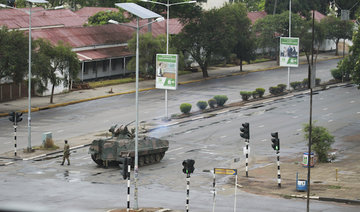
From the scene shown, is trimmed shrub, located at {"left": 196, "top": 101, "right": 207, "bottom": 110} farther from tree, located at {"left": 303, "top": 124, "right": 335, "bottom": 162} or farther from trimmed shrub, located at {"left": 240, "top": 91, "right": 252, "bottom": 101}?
tree, located at {"left": 303, "top": 124, "right": 335, "bottom": 162}

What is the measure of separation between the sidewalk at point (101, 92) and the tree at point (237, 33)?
102 inches

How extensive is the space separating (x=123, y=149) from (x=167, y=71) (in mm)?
14252

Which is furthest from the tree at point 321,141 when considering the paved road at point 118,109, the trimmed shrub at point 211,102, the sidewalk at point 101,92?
the sidewalk at point 101,92

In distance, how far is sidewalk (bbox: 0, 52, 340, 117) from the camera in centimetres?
5934

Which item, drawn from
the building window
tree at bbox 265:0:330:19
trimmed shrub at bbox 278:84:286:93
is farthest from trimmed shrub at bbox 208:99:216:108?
tree at bbox 265:0:330:19

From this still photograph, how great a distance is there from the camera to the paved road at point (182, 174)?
29.4 meters

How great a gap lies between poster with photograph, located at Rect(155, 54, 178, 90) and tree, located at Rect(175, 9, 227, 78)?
25.2 meters

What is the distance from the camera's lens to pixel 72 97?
6438 cm

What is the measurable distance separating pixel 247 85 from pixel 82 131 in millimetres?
27616

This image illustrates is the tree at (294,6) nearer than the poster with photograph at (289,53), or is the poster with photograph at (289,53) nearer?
the poster with photograph at (289,53)

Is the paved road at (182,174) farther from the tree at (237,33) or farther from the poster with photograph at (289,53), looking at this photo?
the tree at (237,33)

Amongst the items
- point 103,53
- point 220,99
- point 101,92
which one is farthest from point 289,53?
point 103,53

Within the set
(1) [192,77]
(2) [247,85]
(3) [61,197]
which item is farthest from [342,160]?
(1) [192,77]

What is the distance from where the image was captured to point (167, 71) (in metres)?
50.8
